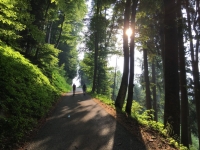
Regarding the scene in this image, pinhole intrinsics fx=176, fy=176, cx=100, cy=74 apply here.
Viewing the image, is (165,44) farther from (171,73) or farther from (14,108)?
(14,108)

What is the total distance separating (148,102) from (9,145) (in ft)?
44.0

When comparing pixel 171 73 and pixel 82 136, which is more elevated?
pixel 171 73

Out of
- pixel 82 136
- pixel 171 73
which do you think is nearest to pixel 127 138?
pixel 82 136

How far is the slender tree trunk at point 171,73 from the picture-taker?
22.4ft

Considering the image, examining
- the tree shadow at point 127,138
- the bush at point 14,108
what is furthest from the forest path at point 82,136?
the bush at point 14,108

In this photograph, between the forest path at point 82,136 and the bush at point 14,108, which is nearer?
the bush at point 14,108

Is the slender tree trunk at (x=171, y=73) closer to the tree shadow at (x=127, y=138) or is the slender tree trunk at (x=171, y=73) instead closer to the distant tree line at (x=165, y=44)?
the distant tree line at (x=165, y=44)

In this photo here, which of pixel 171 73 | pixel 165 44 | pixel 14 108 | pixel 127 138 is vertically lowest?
pixel 127 138

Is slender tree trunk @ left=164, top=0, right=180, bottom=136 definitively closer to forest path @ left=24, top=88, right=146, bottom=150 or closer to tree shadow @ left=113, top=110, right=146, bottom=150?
tree shadow @ left=113, top=110, right=146, bottom=150

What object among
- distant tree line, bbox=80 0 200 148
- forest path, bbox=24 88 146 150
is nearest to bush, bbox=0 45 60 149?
forest path, bbox=24 88 146 150

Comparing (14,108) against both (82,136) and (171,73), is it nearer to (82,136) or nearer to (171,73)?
(82,136)

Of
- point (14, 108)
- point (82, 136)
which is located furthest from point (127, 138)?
point (14, 108)

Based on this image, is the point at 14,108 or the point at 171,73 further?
the point at 171,73

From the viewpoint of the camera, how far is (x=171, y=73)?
691cm
